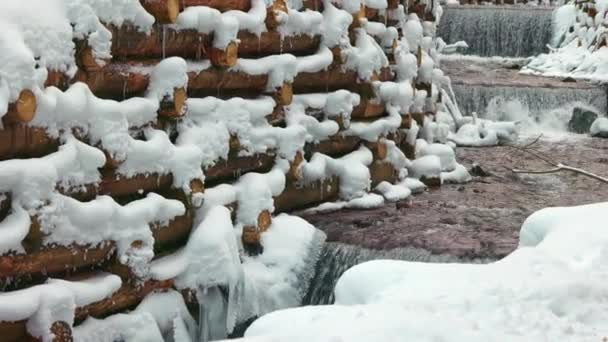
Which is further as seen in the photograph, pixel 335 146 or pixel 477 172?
pixel 477 172

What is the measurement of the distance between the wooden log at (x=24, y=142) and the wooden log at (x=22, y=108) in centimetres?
6

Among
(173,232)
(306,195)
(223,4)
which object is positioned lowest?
(306,195)

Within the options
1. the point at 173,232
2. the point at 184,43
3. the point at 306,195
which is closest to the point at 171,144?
the point at 173,232

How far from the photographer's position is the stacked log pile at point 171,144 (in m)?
4.29

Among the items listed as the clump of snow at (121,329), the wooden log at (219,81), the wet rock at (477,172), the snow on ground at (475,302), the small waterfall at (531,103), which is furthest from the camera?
the small waterfall at (531,103)

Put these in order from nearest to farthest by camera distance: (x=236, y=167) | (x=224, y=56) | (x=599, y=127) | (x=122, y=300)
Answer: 1. (x=122, y=300)
2. (x=224, y=56)
3. (x=236, y=167)
4. (x=599, y=127)

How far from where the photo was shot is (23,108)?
4168 mm

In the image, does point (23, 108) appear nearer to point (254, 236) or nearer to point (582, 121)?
point (254, 236)

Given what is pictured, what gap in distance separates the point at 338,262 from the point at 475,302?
252cm

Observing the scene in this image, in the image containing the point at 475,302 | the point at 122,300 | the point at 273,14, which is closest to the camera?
the point at 475,302

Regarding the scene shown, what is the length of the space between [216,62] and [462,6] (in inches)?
636

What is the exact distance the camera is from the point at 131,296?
16.3ft

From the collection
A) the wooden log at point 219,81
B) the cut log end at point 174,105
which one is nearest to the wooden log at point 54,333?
the wooden log at point 219,81

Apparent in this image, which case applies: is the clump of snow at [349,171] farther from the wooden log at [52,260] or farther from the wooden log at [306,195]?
the wooden log at [52,260]
